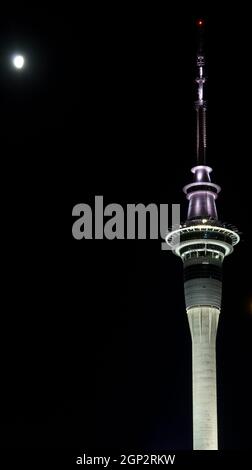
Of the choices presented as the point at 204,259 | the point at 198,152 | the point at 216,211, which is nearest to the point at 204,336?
the point at 204,259

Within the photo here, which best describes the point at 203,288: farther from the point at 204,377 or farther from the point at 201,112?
the point at 201,112

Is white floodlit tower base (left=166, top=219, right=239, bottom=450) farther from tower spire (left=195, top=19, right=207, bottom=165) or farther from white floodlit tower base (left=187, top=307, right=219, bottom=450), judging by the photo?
tower spire (left=195, top=19, right=207, bottom=165)

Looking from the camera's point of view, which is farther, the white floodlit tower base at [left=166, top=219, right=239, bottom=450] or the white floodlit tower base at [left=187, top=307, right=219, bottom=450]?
the white floodlit tower base at [left=166, top=219, right=239, bottom=450]

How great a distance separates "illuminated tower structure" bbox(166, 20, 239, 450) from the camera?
123 meters

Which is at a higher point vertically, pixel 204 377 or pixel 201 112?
pixel 201 112

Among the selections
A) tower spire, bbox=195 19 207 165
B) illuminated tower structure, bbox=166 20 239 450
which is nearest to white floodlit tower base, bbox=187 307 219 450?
illuminated tower structure, bbox=166 20 239 450

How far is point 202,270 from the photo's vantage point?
12769cm

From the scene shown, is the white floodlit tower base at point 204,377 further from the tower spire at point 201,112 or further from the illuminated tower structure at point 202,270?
the tower spire at point 201,112

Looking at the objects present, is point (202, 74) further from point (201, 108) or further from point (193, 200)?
point (193, 200)

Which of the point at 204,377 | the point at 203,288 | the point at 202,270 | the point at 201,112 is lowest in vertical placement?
the point at 204,377

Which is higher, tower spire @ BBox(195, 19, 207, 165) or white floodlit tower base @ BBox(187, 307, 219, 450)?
tower spire @ BBox(195, 19, 207, 165)

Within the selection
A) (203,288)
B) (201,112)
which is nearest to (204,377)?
(203,288)

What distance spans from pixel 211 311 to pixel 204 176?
22.9 metres

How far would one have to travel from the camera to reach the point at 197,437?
12081 centimetres
